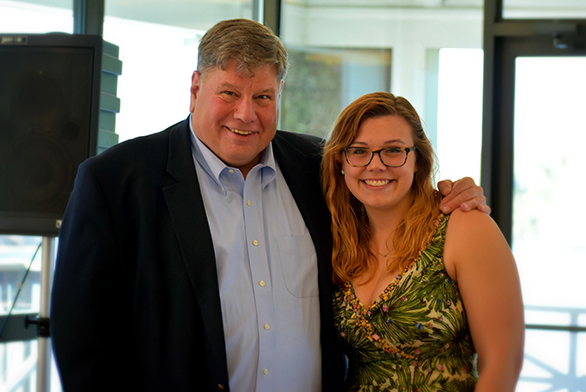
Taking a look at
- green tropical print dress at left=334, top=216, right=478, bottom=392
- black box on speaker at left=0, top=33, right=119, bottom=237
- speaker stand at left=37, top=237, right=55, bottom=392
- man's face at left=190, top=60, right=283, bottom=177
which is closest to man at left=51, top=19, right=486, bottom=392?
man's face at left=190, top=60, right=283, bottom=177

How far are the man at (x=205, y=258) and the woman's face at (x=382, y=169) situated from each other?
0.18m

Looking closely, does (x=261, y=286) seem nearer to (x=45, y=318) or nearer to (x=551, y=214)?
(x=45, y=318)

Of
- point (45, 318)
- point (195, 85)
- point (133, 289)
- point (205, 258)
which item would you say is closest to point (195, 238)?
point (205, 258)

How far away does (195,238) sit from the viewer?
150cm

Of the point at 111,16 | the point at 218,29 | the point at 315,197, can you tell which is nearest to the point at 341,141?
the point at 315,197

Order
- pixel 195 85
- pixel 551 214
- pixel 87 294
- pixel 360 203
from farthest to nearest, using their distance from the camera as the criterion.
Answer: pixel 551 214
pixel 360 203
pixel 195 85
pixel 87 294

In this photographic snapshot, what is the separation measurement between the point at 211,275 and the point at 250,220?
0.23 metres

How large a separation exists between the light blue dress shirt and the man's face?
0.05 m

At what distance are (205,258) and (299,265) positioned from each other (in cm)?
31

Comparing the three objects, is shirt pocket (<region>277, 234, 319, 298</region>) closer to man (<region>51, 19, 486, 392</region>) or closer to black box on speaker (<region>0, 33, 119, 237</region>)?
man (<region>51, 19, 486, 392</region>)

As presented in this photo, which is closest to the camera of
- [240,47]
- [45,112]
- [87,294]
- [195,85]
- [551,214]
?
[87,294]

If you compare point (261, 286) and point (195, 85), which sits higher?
point (195, 85)

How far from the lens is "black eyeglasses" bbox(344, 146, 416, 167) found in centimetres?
159

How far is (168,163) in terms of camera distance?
159 centimetres
